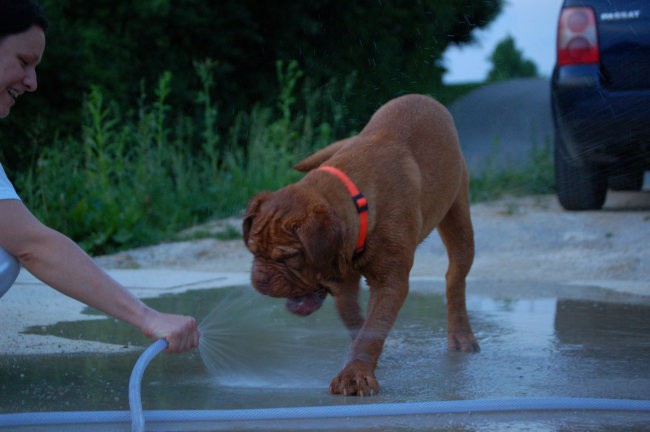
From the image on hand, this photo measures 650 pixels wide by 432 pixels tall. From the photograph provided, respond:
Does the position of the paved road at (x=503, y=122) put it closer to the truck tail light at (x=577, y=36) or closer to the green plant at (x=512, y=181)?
the green plant at (x=512, y=181)

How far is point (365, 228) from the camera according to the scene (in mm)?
3365

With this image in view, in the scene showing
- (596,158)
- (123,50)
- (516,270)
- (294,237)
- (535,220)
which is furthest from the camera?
(123,50)

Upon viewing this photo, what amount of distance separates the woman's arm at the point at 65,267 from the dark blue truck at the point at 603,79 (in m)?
4.43

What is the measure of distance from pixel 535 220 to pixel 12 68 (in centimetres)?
549

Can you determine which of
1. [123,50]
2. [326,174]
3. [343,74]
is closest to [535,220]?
[343,74]

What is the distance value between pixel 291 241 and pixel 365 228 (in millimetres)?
334

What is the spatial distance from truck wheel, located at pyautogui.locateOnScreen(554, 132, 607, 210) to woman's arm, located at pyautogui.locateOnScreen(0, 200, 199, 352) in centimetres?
551

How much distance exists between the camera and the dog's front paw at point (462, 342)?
12.5 feet

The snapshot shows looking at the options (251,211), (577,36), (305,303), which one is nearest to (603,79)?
(577,36)

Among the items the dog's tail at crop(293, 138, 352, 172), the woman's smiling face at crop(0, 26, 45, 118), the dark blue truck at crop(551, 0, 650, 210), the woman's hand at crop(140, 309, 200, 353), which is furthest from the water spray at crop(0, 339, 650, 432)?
the dark blue truck at crop(551, 0, 650, 210)

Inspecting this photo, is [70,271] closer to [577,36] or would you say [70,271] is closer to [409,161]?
[409,161]

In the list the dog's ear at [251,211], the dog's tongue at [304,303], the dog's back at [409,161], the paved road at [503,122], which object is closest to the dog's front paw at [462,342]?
the dog's back at [409,161]

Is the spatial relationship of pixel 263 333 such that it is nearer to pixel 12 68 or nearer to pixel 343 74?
pixel 12 68

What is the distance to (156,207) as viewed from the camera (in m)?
7.90
